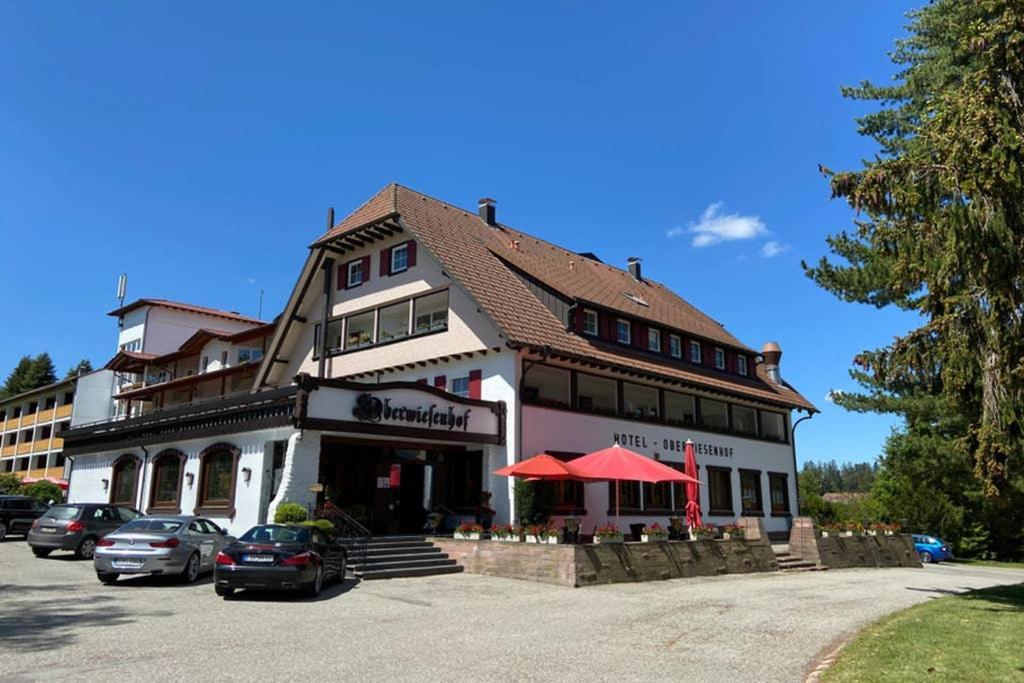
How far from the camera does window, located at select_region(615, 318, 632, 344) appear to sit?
2759cm

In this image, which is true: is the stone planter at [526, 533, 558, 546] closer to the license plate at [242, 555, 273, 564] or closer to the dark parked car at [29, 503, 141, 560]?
the license plate at [242, 555, 273, 564]

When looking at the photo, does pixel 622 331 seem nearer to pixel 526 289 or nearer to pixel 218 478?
pixel 526 289

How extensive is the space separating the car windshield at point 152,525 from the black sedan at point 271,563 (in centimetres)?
285

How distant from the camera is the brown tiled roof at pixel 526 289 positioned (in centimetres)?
2378

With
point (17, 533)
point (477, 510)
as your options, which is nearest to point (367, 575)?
point (477, 510)

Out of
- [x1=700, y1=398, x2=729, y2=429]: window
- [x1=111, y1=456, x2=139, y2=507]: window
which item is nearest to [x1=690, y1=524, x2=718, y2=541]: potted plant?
[x1=700, y1=398, x2=729, y2=429]: window

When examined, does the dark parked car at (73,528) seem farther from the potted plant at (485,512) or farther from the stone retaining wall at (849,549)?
the stone retaining wall at (849,549)

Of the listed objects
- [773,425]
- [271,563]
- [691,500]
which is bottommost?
[271,563]

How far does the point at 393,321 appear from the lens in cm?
2758

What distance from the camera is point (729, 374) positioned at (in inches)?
1318

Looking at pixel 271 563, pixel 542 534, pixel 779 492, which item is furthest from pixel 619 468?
pixel 779 492

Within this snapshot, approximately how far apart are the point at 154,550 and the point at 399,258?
14.6m

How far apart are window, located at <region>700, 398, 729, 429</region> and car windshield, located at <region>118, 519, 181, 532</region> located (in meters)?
22.3

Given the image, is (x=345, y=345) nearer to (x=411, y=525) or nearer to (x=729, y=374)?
(x=411, y=525)
